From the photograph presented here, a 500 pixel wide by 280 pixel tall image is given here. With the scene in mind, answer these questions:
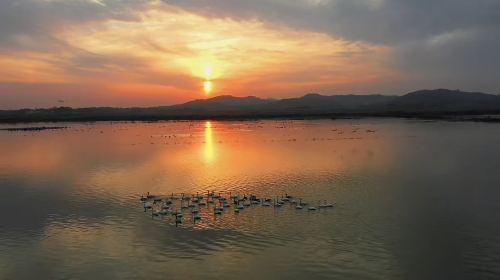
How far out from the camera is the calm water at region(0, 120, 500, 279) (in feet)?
56.6

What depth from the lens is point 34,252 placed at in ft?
63.7

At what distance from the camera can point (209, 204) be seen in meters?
26.3

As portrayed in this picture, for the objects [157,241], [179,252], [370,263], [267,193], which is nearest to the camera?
[370,263]

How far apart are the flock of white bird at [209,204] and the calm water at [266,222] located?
0.56 metres

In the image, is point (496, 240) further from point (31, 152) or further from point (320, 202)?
point (31, 152)

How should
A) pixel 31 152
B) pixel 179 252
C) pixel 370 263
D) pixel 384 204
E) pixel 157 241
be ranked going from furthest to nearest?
1. pixel 31 152
2. pixel 384 204
3. pixel 157 241
4. pixel 179 252
5. pixel 370 263

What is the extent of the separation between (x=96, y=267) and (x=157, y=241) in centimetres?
333

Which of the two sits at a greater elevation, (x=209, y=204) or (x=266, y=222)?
(x=209, y=204)

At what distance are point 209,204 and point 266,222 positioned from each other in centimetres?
485

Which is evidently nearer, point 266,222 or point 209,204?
point 266,222

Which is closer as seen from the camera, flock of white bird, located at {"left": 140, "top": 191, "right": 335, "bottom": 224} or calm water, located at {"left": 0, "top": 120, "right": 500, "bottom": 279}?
calm water, located at {"left": 0, "top": 120, "right": 500, "bottom": 279}

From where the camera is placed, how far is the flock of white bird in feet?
80.5

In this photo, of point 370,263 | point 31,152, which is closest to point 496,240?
point 370,263

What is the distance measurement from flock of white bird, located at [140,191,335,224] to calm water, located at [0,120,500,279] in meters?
0.56
